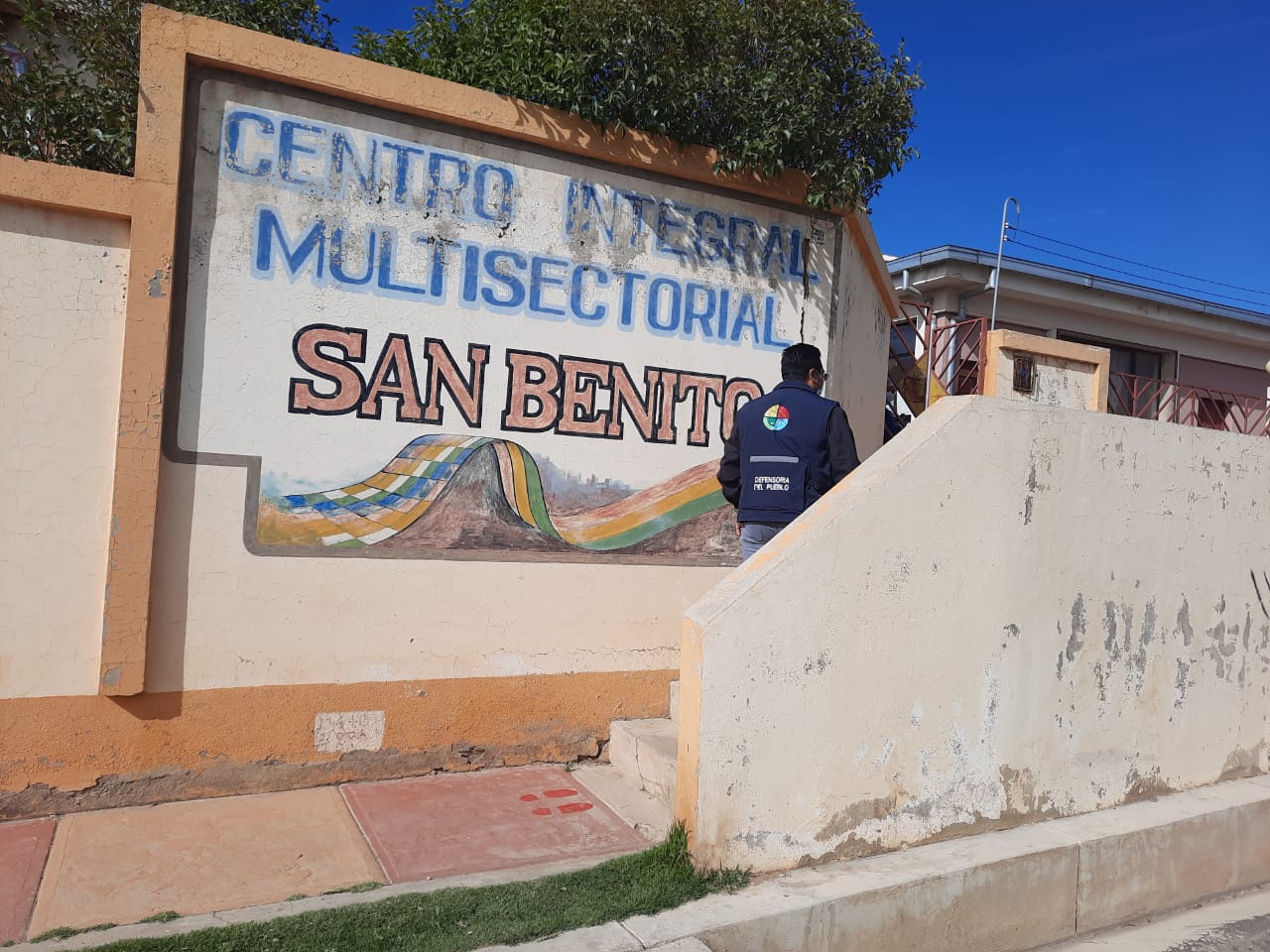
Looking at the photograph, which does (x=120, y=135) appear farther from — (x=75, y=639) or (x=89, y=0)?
(x=75, y=639)

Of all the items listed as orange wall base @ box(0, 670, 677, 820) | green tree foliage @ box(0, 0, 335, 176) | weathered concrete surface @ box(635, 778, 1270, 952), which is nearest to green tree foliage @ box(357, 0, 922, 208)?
green tree foliage @ box(0, 0, 335, 176)

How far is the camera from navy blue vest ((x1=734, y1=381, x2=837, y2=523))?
4574mm

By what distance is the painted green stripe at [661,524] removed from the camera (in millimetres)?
5266

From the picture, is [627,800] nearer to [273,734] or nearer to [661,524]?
[661,524]

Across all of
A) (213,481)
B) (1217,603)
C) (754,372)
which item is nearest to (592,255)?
(754,372)

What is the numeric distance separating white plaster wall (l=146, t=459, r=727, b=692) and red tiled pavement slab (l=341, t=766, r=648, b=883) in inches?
21.7

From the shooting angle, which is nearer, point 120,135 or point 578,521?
point 120,135

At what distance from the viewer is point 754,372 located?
5.77m

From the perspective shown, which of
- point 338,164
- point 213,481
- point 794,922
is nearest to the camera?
point 794,922

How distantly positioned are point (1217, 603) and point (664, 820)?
3.39 m

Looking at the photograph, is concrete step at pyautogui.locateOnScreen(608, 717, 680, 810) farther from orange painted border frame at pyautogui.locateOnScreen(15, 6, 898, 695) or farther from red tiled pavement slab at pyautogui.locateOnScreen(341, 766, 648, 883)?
orange painted border frame at pyautogui.locateOnScreen(15, 6, 898, 695)

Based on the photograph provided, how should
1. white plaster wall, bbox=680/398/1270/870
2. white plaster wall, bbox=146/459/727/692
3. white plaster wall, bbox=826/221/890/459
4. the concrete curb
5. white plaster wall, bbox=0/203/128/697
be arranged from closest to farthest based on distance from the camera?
the concrete curb, white plaster wall, bbox=680/398/1270/870, white plaster wall, bbox=0/203/128/697, white plaster wall, bbox=146/459/727/692, white plaster wall, bbox=826/221/890/459

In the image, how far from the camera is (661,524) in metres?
5.46

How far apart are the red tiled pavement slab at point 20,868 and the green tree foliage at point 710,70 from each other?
13.8 ft
